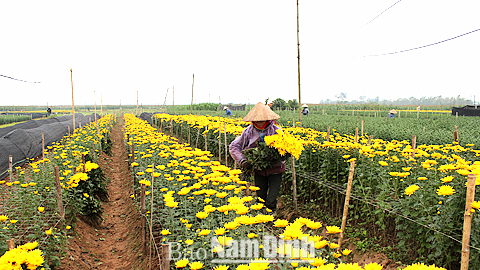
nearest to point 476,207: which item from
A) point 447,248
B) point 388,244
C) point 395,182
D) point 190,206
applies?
point 447,248

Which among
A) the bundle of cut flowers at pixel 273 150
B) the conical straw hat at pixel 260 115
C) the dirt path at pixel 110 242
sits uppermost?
the conical straw hat at pixel 260 115

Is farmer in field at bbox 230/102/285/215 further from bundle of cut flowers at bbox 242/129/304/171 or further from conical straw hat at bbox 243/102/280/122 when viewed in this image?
bundle of cut flowers at bbox 242/129/304/171

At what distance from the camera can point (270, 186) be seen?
4.68 meters

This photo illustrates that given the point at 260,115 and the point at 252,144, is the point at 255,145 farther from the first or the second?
the point at 260,115

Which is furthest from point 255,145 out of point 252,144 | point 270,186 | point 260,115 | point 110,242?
point 110,242

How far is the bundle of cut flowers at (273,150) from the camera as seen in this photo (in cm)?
415

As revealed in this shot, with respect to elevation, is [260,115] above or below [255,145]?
above

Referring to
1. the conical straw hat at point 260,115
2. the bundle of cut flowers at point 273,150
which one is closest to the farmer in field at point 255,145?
the conical straw hat at point 260,115

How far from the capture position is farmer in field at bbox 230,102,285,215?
4559mm

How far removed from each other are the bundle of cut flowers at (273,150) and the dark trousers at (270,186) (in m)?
0.31

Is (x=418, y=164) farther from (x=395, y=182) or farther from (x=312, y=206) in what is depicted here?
(x=312, y=206)

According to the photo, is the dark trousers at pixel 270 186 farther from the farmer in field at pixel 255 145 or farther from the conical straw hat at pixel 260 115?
the conical straw hat at pixel 260 115

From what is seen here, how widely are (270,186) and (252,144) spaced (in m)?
0.75

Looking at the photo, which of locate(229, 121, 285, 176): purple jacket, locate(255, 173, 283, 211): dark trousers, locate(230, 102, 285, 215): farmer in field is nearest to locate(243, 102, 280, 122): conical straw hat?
locate(230, 102, 285, 215): farmer in field
